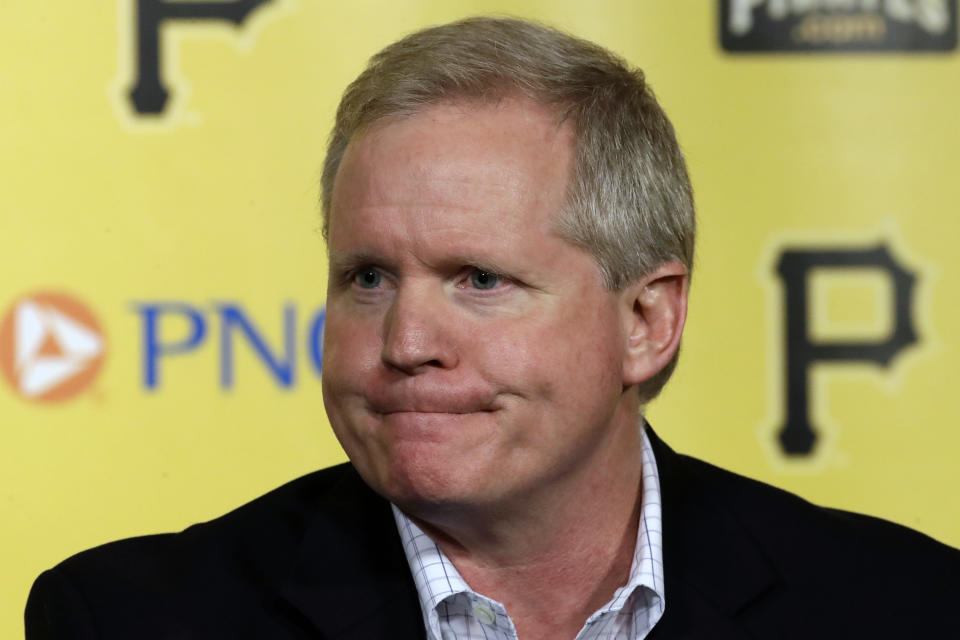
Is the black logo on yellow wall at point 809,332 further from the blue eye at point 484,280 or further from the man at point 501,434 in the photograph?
the blue eye at point 484,280

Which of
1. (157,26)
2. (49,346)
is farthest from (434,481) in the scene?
(157,26)

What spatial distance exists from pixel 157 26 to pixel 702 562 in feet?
4.30

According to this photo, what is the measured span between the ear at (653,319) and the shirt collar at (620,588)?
166 mm

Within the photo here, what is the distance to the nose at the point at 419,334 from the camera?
56.7 inches

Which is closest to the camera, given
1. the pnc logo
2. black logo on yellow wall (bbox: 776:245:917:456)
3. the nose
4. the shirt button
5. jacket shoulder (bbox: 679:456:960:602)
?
the nose

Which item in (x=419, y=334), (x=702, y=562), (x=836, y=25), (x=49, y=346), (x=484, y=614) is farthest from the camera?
(x=836, y=25)

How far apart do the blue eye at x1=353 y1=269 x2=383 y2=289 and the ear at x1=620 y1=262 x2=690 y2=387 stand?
0.91 feet

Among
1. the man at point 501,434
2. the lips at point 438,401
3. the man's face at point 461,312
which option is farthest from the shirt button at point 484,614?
the lips at point 438,401

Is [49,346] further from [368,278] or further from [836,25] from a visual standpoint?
[836,25]

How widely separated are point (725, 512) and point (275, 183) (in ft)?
3.29

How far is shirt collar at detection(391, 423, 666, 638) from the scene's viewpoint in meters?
1.56

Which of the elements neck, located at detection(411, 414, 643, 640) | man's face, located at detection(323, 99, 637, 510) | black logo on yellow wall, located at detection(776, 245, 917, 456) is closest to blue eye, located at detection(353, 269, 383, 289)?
man's face, located at detection(323, 99, 637, 510)

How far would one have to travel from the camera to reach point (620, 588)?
1.64 m

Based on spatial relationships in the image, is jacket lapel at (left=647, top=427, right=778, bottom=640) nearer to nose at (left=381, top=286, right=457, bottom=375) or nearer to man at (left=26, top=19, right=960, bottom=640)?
man at (left=26, top=19, right=960, bottom=640)
